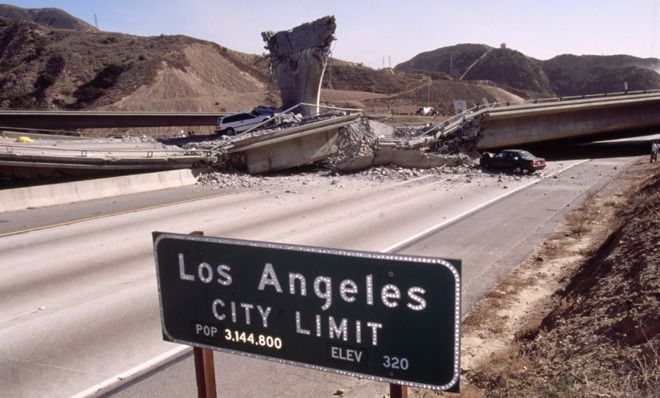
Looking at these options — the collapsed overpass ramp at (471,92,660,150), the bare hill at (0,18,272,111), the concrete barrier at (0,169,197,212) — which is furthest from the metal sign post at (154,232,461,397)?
the bare hill at (0,18,272,111)

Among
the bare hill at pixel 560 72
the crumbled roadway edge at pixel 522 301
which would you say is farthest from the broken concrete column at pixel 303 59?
the bare hill at pixel 560 72

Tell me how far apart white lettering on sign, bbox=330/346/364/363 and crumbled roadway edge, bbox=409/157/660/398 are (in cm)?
324

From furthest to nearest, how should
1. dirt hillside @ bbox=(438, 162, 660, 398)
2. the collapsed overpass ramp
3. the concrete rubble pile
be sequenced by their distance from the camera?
the collapsed overpass ramp
the concrete rubble pile
dirt hillside @ bbox=(438, 162, 660, 398)

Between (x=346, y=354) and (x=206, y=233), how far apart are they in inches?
542

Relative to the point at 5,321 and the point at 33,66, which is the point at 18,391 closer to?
the point at 5,321

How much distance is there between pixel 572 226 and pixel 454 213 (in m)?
4.05

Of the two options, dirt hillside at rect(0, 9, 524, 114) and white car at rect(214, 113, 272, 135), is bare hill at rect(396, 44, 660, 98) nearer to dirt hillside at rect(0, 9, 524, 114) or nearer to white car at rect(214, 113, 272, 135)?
dirt hillside at rect(0, 9, 524, 114)

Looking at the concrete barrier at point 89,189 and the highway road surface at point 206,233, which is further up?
the concrete barrier at point 89,189

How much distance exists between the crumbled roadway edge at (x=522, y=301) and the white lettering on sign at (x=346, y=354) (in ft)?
10.6

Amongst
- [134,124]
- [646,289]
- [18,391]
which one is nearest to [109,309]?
[18,391]

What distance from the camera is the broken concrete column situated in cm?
3950

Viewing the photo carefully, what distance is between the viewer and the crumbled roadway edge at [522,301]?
717cm

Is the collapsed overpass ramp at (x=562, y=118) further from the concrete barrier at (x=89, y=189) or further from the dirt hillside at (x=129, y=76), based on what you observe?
the dirt hillside at (x=129, y=76)

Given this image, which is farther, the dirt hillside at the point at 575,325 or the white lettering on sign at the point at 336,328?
the dirt hillside at the point at 575,325
